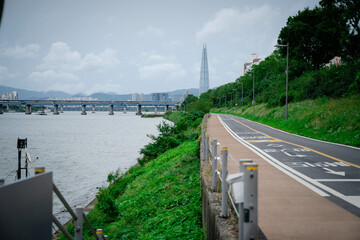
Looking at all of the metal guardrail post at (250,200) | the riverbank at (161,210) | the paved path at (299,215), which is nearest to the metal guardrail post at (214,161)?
the paved path at (299,215)

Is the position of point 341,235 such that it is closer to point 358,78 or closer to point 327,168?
point 327,168

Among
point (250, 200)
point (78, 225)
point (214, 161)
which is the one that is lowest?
point (78, 225)

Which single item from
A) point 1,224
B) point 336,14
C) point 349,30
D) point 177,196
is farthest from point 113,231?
point 336,14

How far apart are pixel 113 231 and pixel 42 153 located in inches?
990

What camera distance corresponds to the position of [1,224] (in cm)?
205

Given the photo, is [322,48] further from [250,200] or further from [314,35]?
[250,200]

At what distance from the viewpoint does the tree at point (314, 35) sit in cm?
3697

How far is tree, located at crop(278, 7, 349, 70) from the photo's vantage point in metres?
37.0

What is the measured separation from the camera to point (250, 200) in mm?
3018

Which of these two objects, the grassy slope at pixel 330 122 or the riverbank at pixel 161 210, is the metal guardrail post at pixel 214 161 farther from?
the grassy slope at pixel 330 122

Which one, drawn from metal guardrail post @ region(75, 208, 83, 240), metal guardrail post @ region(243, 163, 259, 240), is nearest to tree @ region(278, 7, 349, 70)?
metal guardrail post @ region(243, 163, 259, 240)

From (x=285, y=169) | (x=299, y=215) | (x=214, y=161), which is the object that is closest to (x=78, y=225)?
(x=214, y=161)

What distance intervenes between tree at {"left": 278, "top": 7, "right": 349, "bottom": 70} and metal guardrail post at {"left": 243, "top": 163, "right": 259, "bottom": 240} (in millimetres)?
39026

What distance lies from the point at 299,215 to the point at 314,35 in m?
38.1
